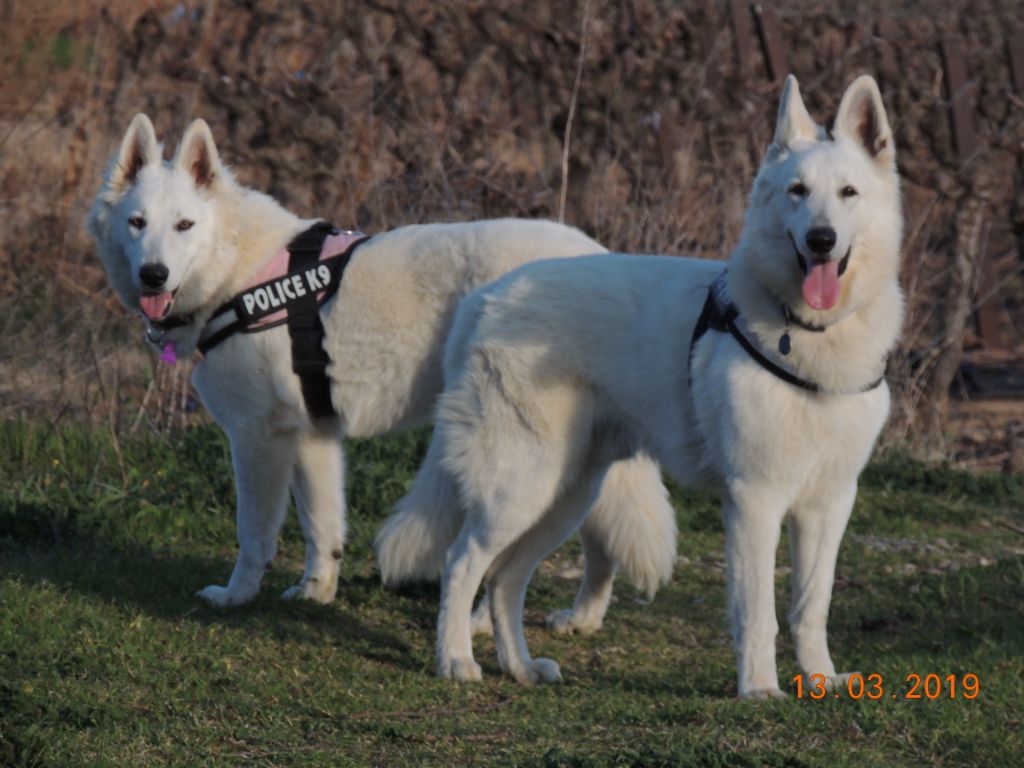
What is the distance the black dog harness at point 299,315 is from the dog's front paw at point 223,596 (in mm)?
774

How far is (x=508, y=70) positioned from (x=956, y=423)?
4.34 meters

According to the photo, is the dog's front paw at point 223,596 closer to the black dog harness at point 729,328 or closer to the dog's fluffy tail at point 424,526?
the dog's fluffy tail at point 424,526

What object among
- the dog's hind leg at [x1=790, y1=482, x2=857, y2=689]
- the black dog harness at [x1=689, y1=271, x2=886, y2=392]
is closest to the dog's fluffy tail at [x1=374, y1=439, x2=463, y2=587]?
the black dog harness at [x1=689, y1=271, x2=886, y2=392]

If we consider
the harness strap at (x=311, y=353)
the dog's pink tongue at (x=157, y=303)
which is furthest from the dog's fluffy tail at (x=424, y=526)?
the dog's pink tongue at (x=157, y=303)

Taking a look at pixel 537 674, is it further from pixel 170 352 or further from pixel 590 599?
pixel 170 352

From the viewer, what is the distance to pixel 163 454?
7125 millimetres

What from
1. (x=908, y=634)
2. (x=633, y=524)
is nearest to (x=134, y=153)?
(x=633, y=524)

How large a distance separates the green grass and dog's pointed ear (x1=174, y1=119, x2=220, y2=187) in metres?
1.65

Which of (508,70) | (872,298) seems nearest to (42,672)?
(872,298)

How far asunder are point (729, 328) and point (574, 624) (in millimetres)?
1670

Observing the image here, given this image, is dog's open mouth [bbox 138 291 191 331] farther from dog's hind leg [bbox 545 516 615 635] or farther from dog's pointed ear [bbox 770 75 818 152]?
dog's pointed ear [bbox 770 75 818 152]

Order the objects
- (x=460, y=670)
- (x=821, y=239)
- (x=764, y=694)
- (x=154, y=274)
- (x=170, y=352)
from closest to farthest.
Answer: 1. (x=821, y=239)
2. (x=764, y=694)
3. (x=460, y=670)
4. (x=154, y=274)
5. (x=170, y=352)

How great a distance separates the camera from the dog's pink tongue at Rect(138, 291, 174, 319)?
5469mm

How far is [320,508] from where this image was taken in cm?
567
